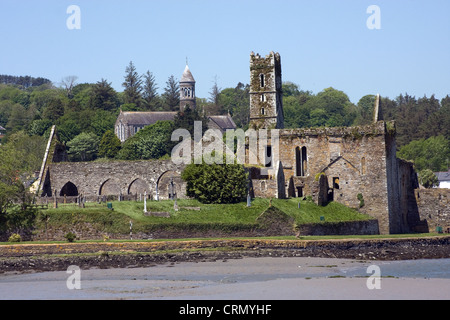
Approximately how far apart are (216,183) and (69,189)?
12.8m

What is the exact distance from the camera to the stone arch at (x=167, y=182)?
60.7 meters

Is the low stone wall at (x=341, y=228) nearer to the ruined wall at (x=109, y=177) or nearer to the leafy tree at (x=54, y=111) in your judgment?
the ruined wall at (x=109, y=177)

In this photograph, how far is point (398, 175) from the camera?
209 ft

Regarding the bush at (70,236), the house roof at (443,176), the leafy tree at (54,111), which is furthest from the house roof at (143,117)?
the bush at (70,236)

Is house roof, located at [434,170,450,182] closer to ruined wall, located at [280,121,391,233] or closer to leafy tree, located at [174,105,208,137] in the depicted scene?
leafy tree, located at [174,105,208,137]

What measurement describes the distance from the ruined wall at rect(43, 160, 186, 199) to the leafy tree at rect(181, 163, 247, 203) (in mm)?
5596

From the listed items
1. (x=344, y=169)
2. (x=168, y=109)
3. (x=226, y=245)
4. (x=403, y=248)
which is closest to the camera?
(x=226, y=245)

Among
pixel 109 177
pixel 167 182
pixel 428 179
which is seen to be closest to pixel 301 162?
pixel 167 182

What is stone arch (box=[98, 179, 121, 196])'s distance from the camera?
62.9m

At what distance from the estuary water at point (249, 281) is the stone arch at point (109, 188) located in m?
18.8

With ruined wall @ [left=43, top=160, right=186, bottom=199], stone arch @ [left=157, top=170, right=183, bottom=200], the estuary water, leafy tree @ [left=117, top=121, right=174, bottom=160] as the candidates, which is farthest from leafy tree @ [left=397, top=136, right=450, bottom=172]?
the estuary water

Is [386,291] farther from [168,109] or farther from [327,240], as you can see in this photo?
[168,109]
